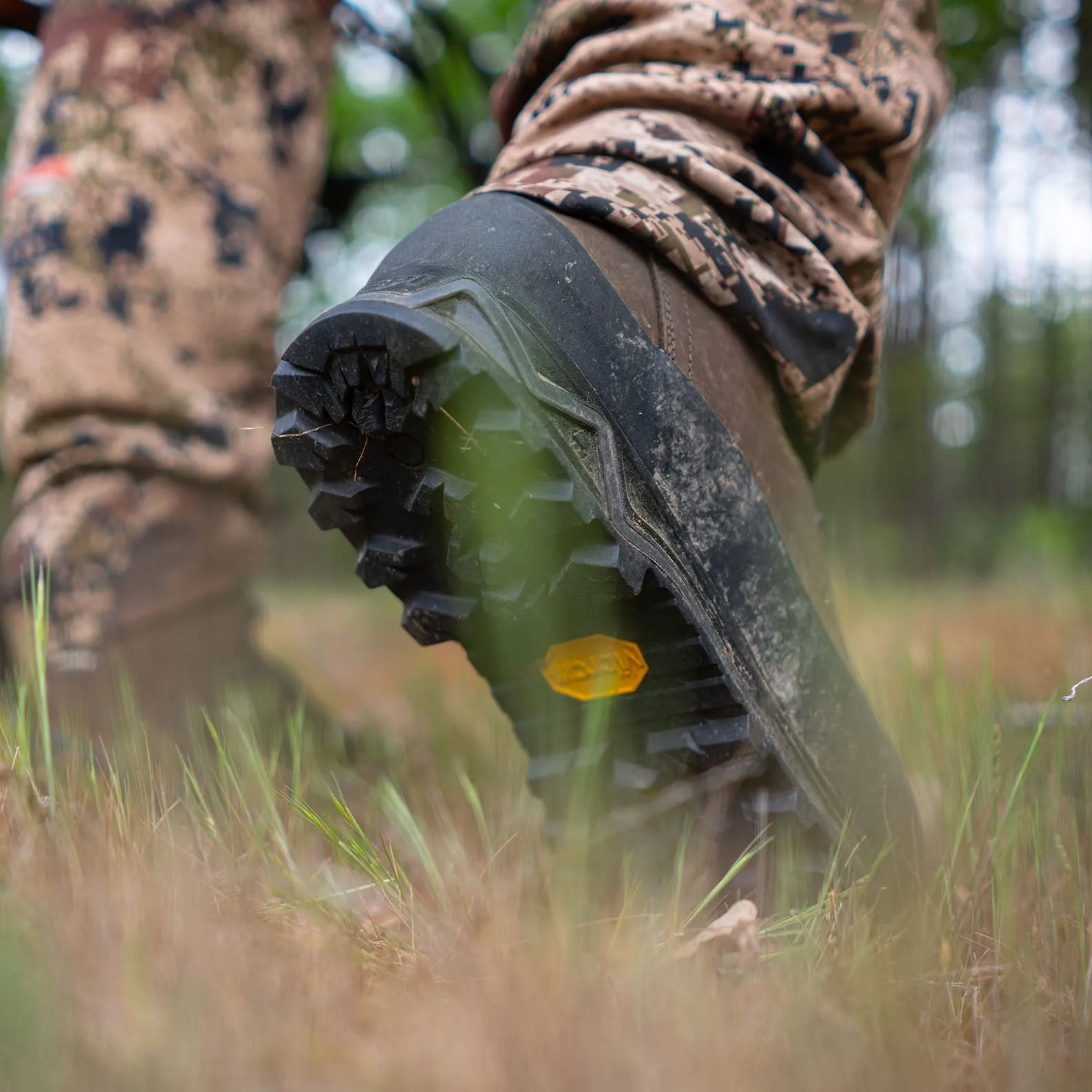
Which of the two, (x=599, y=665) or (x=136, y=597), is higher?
(x=599, y=665)

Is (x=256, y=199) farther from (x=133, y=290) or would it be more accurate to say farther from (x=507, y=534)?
(x=507, y=534)

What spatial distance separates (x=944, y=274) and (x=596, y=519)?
913 cm

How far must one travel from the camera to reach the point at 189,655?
139cm

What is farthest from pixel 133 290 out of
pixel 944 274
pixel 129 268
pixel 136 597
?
pixel 944 274

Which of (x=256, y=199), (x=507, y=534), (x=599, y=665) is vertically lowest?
(x=599, y=665)

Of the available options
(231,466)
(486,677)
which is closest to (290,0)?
(231,466)

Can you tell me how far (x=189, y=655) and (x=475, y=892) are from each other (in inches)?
33.5

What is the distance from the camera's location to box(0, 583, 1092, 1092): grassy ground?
471mm

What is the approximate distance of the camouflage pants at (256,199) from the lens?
3.14 ft

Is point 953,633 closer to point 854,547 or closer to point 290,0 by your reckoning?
point 854,547

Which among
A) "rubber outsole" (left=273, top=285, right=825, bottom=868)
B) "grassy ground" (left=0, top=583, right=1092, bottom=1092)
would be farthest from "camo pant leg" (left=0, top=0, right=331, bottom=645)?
"rubber outsole" (left=273, top=285, right=825, bottom=868)

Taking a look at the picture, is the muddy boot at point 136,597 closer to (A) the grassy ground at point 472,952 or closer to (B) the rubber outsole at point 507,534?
(A) the grassy ground at point 472,952

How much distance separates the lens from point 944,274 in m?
8.78

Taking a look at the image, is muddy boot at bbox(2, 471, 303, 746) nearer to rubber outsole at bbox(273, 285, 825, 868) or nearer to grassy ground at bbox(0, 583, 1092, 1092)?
grassy ground at bbox(0, 583, 1092, 1092)
